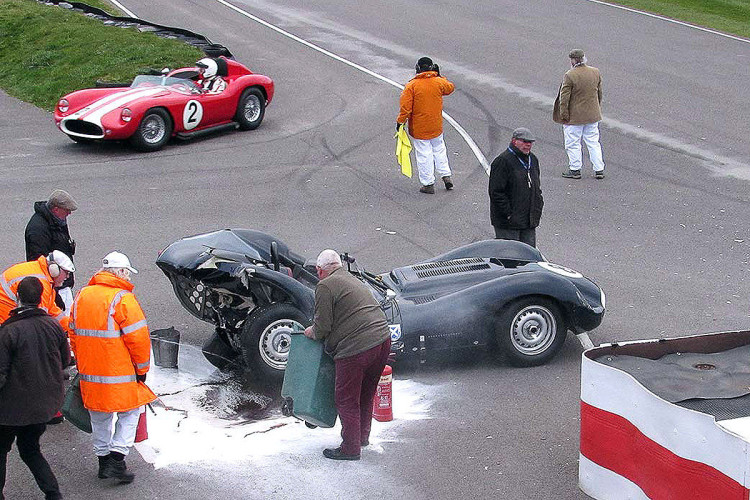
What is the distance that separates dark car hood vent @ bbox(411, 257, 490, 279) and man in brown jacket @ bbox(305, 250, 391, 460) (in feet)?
6.91

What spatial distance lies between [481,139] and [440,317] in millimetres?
9295

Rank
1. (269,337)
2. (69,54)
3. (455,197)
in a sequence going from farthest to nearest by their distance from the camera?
1. (69,54)
2. (455,197)
3. (269,337)

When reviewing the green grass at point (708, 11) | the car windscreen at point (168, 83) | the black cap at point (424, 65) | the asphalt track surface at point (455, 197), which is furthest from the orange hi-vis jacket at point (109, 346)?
the green grass at point (708, 11)

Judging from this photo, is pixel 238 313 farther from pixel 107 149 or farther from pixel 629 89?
pixel 629 89

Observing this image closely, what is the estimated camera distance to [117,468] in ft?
21.9

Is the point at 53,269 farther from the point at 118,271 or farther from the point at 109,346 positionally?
the point at 109,346

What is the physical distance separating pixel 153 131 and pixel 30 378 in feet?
35.6

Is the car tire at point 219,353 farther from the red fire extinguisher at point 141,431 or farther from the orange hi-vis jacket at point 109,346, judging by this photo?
the orange hi-vis jacket at point 109,346

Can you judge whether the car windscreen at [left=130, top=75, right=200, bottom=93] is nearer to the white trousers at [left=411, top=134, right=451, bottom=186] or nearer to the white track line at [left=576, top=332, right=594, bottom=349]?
the white trousers at [left=411, top=134, right=451, bottom=186]

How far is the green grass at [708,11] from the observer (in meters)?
27.5

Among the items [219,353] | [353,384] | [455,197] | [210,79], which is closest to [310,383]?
[353,384]

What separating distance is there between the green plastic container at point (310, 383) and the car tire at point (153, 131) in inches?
393

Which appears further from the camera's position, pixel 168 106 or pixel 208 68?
pixel 208 68

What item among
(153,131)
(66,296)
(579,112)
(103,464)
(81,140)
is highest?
(579,112)
